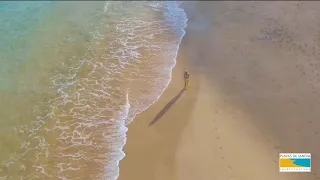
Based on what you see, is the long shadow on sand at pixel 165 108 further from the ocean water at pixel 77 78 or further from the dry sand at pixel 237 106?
the ocean water at pixel 77 78

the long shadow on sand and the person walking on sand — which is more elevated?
the person walking on sand

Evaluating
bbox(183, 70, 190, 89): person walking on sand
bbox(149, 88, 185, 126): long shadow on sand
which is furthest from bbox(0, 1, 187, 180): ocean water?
bbox(183, 70, 190, 89): person walking on sand

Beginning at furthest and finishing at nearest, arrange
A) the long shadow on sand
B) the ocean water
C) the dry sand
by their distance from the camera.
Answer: the long shadow on sand → the ocean water → the dry sand

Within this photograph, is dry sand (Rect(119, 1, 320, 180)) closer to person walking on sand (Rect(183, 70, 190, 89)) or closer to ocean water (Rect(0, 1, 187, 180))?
person walking on sand (Rect(183, 70, 190, 89))

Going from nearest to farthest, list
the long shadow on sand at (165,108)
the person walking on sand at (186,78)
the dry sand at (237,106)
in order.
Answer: the dry sand at (237,106), the long shadow on sand at (165,108), the person walking on sand at (186,78)

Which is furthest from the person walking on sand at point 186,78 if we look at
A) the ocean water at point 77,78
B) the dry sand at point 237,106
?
the ocean water at point 77,78

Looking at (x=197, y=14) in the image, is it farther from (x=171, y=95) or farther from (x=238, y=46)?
(x=171, y=95)

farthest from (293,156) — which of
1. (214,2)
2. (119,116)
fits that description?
(214,2)
